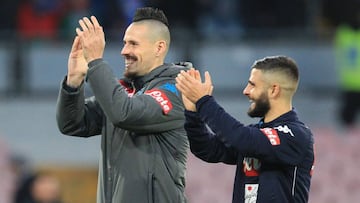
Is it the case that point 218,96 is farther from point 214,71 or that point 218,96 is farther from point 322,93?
point 322,93

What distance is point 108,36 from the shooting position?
1195 centimetres

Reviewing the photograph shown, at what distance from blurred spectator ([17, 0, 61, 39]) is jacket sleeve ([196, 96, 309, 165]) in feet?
23.1

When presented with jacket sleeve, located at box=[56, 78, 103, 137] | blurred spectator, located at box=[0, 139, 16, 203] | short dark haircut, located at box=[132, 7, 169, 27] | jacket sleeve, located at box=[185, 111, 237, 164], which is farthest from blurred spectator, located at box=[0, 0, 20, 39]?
jacket sleeve, located at box=[185, 111, 237, 164]

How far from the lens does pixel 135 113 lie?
5594 mm

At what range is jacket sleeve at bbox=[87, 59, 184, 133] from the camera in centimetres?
554

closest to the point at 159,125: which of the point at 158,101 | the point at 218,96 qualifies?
the point at 158,101

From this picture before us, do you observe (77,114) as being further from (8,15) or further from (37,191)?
(8,15)

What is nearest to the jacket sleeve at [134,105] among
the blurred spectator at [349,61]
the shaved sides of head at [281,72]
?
the shaved sides of head at [281,72]

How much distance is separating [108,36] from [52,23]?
0.73 meters

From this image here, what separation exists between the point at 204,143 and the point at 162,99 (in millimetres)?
389

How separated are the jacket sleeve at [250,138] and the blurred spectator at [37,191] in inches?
191

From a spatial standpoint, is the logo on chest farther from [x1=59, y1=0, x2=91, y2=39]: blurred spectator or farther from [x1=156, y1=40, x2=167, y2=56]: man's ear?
[x1=59, y1=0, x2=91, y2=39]: blurred spectator

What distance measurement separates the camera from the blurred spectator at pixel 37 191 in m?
9.95

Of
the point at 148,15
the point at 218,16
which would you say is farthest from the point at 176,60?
the point at 148,15
